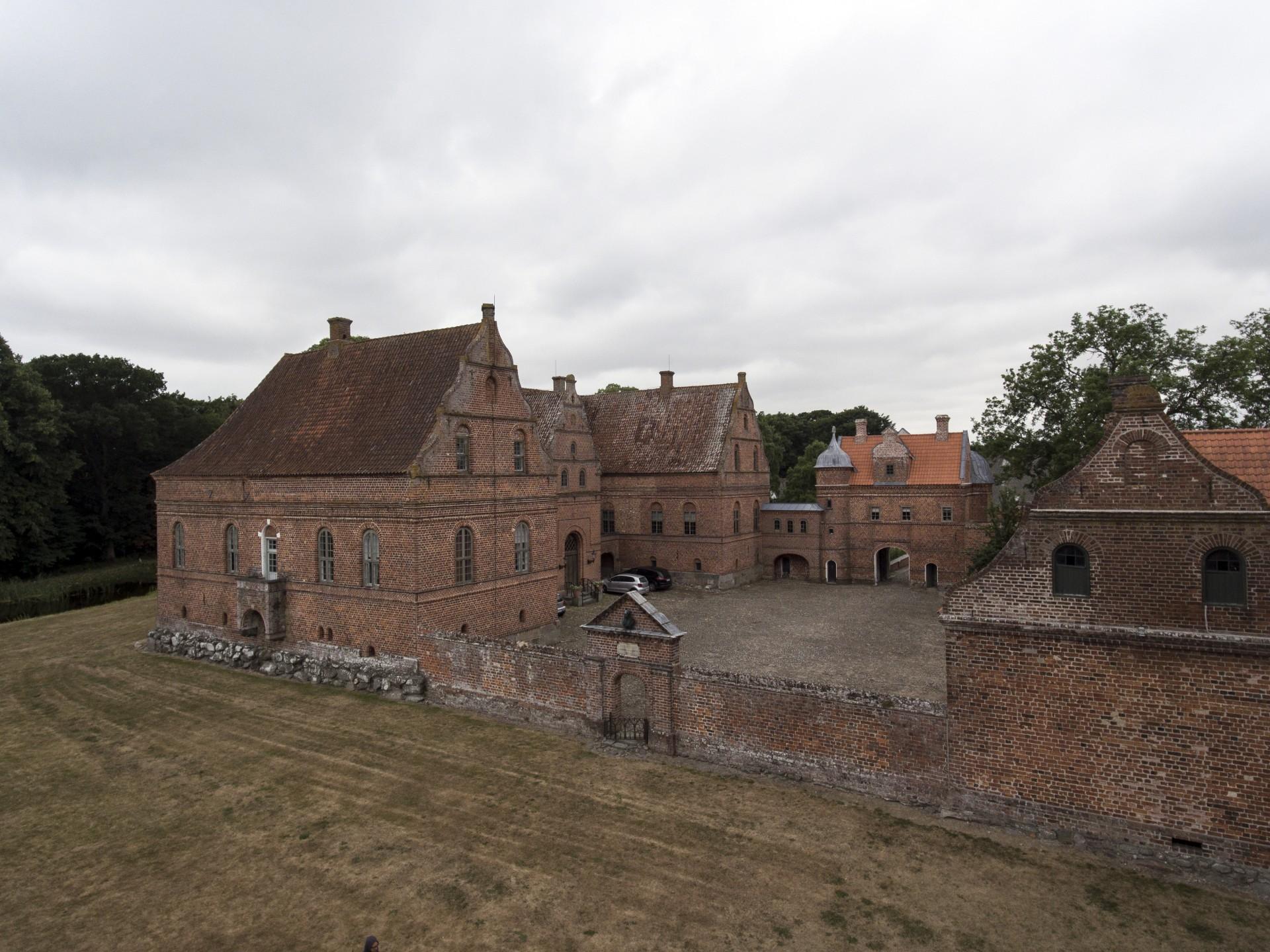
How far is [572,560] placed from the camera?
3619 centimetres

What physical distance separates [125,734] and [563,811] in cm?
1216

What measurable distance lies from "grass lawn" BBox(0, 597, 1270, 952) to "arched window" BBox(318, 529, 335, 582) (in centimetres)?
589

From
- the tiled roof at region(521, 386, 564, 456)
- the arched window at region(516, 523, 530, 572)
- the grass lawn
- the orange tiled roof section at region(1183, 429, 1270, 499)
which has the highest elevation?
the tiled roof at region(521, 386, 564, 456)

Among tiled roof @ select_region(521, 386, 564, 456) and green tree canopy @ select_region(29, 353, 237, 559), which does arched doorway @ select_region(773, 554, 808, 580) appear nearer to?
tiled roof @ select_region(521, 386, 564, 456)

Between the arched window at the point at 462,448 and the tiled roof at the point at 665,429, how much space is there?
55.8 feet

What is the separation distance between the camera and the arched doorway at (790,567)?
41.3 m

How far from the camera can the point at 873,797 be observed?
43.7 ft

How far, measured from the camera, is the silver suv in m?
36.4

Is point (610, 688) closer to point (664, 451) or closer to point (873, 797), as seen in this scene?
point (873, 797)

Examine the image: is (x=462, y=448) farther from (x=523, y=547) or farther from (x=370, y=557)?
(x=523, y=547)

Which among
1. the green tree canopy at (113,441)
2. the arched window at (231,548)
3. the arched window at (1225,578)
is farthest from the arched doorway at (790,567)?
the green tree canopy at (113,441)

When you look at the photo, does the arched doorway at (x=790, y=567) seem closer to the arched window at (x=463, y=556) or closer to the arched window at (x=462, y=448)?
the arched window at (x=463, y=556)

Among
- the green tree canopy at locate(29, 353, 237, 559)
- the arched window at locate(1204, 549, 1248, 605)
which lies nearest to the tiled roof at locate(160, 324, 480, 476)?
the arched window at locate(1204, 549, 1248, 605)

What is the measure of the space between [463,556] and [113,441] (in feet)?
143
